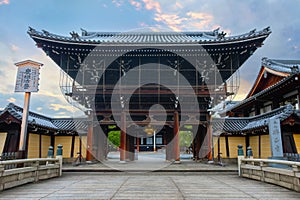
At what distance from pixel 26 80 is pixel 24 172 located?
127 inches

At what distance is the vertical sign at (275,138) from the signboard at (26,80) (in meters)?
9.37

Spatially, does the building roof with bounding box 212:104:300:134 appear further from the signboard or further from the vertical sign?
the signboard

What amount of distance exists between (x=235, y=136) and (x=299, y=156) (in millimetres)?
6530

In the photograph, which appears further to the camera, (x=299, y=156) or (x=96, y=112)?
(x=96, y=112)

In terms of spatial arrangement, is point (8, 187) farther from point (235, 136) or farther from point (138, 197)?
point (235, 136)

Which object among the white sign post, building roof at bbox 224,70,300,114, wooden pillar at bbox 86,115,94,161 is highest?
building roof at bbox 224,70,300,114

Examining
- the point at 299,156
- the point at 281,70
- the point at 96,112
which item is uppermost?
the point at 281,70

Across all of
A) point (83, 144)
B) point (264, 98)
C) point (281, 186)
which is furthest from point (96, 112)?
point (264, 98)

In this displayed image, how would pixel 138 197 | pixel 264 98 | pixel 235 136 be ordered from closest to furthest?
pixel 138 197, pixel 235 136, pixel 264 98

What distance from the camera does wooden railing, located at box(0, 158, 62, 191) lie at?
21.1ft

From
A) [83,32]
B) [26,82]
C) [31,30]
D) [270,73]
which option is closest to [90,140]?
[26,82]

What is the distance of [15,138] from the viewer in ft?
39.3

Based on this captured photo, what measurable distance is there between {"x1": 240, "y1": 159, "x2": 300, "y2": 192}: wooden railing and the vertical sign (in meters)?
1.19

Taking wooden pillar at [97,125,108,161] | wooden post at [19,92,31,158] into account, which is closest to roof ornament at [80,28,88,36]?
wooden pillar at [97,125,108,161]
